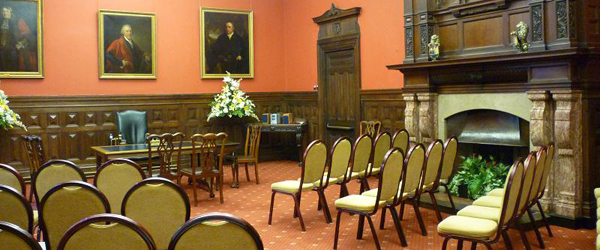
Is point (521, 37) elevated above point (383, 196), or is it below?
→ above

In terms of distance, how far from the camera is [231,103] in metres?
10.9

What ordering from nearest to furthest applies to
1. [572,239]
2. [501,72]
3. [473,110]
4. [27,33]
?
[572,239]
[501,72]
[473,110]
[27,33]

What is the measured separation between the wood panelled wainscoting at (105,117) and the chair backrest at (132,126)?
22cm

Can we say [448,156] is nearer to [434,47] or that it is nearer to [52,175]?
[434,47]

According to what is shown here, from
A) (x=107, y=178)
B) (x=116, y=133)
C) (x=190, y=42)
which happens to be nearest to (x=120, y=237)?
(x=107, y=178)

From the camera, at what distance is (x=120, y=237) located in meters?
2.60

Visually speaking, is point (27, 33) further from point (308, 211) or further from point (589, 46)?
point (589, 46)

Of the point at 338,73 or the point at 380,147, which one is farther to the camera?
the point at 338,73

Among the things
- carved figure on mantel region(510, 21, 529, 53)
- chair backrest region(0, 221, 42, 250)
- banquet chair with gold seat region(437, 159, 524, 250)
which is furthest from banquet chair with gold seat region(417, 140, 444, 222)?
chair backrest region(0, 221, 42, 250)

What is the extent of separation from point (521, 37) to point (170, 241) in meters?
5.22

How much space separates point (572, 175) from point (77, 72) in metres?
8.25

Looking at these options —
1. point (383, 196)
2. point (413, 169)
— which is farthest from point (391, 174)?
point (413, 169)

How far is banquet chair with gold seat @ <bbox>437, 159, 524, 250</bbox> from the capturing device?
3949 millimetres

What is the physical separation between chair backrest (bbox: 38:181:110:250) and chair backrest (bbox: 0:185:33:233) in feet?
0.49
